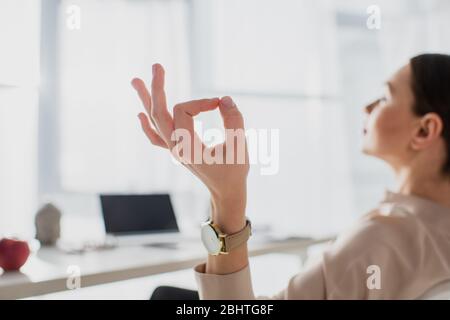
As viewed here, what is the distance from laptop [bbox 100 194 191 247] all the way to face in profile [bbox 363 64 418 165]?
90cm

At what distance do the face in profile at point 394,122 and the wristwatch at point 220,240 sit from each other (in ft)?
1.01

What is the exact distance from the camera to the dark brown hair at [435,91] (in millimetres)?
767

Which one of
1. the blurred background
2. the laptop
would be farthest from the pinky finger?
the blurred background

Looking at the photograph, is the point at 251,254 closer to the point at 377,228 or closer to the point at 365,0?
the point at 377,228

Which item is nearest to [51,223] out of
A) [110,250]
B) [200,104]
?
[110,250]

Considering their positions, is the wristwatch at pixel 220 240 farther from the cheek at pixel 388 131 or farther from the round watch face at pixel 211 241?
the cheek at pixel 388 131

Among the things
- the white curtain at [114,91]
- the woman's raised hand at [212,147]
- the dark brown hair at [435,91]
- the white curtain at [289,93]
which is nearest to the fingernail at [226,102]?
the woman's raised hand at [212,147]

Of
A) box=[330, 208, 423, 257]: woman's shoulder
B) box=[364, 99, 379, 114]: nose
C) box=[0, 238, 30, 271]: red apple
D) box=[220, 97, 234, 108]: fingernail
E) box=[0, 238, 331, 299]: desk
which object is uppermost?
box=[364, 99, 379, 114]: nose

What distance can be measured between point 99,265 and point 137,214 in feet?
1.90

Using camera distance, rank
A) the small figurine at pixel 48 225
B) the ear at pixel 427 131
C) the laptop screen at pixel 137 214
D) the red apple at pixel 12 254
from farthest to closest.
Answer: the laptop screen at pixel 137 214 < the small figurine at pixel 48 225 < the red apple at pixel 12 254 < the ear at pixel 427 131

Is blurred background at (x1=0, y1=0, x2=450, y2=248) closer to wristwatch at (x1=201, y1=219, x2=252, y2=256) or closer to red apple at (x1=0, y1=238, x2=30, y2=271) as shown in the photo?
red apple at (x1=0, y1=238, x2=30, y2=271)

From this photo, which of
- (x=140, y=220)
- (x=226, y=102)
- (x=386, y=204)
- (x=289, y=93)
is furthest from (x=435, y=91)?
Answer: (x=289, y=93)

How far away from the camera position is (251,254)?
4.75 feet

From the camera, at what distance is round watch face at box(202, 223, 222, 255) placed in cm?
63
